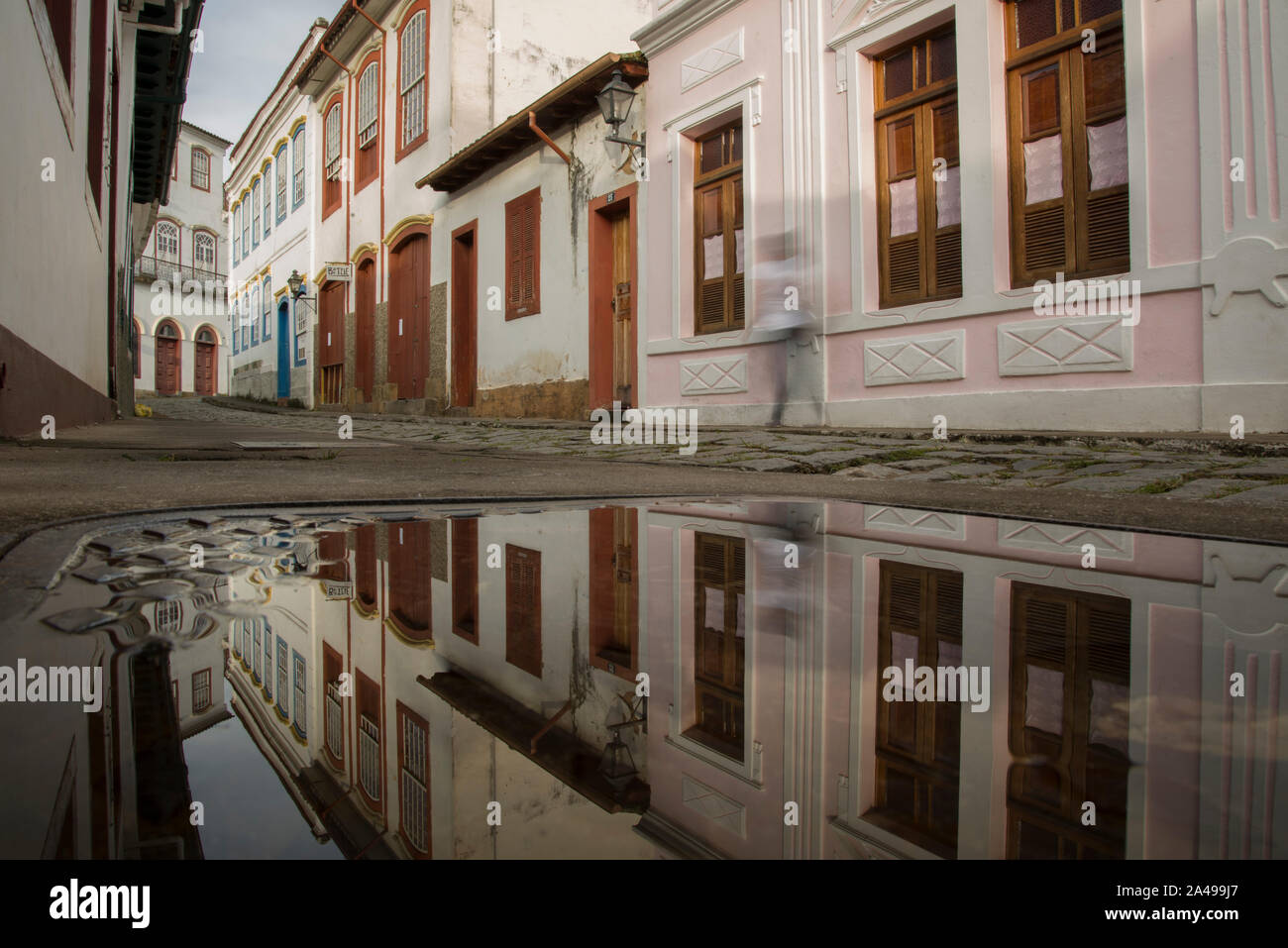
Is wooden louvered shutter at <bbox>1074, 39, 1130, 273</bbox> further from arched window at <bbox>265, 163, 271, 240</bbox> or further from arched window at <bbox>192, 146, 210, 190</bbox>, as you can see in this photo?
arched window at <bbox>192, 146, 210, 190</bbox>

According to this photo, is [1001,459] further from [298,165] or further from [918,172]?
[298,165]

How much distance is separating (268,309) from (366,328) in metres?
8.63

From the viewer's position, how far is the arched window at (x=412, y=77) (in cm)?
1441

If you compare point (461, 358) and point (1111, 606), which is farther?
point (461, 358)

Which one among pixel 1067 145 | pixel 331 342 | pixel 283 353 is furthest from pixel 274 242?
pixel 1067 145

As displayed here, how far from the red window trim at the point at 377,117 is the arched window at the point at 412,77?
104 centimetres

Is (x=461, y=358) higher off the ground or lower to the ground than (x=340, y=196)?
lower

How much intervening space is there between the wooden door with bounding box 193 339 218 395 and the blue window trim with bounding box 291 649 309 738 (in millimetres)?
37709

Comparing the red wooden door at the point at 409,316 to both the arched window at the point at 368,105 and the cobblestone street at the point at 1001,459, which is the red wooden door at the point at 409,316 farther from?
the cobblestone street at the point at 1001,459

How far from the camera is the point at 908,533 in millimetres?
1967

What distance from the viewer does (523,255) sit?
11.9 meters

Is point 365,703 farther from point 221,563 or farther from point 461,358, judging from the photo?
point 461,358

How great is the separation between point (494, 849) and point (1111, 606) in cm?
96
